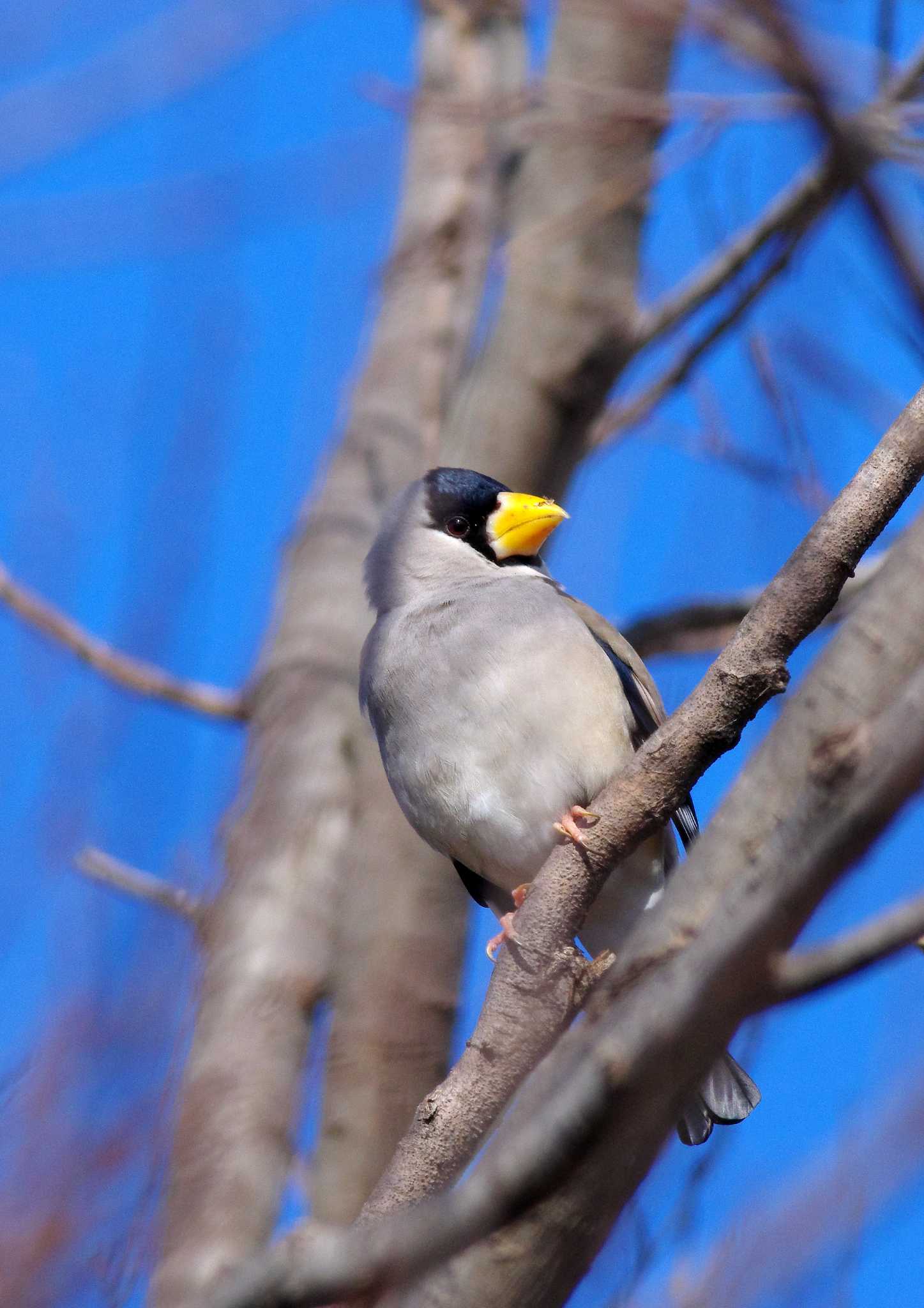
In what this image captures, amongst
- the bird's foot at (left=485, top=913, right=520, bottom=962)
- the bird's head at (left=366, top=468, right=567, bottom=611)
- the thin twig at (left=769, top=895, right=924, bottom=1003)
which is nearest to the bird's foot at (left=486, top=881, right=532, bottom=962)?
the bird's foot at (left=485, top=913, right=520, bottom=962)

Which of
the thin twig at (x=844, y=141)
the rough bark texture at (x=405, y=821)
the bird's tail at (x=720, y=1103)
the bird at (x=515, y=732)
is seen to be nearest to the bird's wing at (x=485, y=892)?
the bird at (x=515, y=732)

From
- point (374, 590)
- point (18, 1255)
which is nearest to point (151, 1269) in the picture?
point (18, 1255)

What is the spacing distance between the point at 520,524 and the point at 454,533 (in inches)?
15.4

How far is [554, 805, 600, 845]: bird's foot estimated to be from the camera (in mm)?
3805

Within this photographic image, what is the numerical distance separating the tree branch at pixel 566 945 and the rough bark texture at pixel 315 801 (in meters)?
0.62

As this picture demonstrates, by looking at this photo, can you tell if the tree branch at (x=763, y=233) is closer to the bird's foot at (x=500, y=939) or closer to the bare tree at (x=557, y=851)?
the bare tree at (x=557, y=851)

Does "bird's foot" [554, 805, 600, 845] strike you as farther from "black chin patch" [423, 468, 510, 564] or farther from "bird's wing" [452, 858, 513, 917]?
"black chin patch" [423, 468, 510, 564]

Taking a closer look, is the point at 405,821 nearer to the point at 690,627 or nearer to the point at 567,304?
the point at 690,627

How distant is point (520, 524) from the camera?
6.79 metres

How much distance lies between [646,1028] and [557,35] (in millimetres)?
7553

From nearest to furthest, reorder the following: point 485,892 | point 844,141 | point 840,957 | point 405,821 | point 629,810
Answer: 1. point 840,957
2. point 844,141
3. point 629,810
4. point 485,892
5. point 405,821

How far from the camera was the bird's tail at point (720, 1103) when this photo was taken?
5.28m

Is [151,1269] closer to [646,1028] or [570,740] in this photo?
[646,1028]

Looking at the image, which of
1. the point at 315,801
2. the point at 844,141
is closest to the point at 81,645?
the point at 315,801
